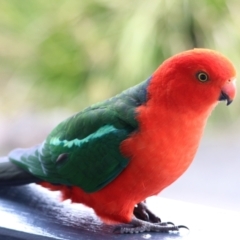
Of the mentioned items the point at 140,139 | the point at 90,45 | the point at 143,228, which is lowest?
the point at 143,228

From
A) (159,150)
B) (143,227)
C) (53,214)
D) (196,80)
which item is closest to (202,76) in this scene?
(196,80)

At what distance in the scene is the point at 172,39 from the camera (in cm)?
89

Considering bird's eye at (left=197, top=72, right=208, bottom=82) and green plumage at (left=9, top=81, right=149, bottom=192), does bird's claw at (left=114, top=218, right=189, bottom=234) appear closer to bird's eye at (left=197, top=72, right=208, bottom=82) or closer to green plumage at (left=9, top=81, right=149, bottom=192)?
green plumage at (left=9, top=81, right=149, bottom=192)

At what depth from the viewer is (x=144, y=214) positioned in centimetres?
83

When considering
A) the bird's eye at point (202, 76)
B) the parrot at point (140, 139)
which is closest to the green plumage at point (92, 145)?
the parrot at point (140, 139)

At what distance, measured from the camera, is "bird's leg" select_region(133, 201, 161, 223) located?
828 mm

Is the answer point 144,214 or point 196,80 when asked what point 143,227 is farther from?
point 196,80

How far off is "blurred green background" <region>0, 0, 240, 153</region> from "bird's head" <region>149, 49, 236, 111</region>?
0.19m

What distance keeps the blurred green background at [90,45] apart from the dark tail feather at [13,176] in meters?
0.21

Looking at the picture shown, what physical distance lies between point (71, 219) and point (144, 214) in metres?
0.13

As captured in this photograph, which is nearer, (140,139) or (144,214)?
(140,139)

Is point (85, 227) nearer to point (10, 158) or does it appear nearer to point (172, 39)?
point (10, 158)

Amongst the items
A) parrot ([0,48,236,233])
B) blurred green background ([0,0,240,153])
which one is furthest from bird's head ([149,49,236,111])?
blurred green background ([0,0,240,153])

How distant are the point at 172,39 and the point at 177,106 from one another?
0.75ft
